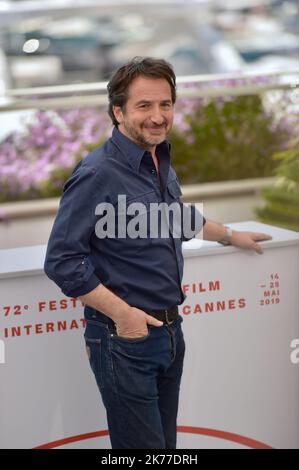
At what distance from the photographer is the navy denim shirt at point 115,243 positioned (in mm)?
2283

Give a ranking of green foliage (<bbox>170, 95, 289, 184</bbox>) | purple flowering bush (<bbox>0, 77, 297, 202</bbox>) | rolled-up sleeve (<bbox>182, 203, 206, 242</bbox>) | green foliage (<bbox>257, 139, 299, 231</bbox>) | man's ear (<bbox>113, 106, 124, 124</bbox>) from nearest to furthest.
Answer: man's ear (<bbox>113, 106, 124, 124</bbox>), rolled-up sleeve (<bbox>182, 203, 206, 242</bbox>), green foliage (<bbox>257, 139, 299, 231</bbox>), purple flowering bush (<bbox>0, 77, 297, 202</bbox>), green foliage (<bbox>170, 95, 289, 184</bbox>)

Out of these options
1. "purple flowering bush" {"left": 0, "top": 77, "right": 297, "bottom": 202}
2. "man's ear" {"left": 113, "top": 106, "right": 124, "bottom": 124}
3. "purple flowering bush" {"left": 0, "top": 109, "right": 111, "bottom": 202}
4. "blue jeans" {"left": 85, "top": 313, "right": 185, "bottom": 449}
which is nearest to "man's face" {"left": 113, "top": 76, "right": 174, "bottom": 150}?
"man's ear" {"left": 113, "top": 106, "right": 124, "bottom": 124}

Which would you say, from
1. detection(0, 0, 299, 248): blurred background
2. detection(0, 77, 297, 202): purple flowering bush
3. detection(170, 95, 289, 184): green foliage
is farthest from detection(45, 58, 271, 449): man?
detection(170, 95, 289, 184): green foliage

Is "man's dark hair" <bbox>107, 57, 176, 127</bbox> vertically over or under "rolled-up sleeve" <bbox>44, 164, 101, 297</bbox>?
over

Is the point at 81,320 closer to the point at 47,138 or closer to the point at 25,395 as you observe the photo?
the point at 25,395

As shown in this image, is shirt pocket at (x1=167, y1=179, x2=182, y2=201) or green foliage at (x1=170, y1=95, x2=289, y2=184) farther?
green foliage at (x1=170, y1=95, x2=289, y2=184)

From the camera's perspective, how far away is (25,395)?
9.04ft

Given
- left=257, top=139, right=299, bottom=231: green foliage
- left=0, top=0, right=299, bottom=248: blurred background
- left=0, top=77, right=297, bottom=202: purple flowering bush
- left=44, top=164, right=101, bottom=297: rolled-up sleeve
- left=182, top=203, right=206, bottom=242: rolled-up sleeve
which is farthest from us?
left=0, top=77, right=297, bottom=202: purple flowering bush

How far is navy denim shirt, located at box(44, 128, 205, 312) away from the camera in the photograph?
2.28 metres

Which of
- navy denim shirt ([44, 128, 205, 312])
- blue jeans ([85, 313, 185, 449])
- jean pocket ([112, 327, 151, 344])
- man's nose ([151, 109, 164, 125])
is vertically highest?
man's nose ([151, 109, 164, 125])
